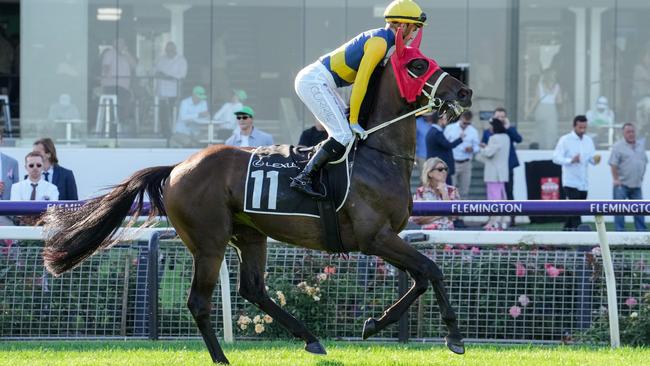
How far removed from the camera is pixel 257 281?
7129 millimetres

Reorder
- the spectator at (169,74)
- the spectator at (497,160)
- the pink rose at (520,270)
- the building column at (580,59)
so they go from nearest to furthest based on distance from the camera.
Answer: the pink rose at (520,270) < the spectator at (497,160) < the spectator at (169,74) < the building column at (580,59)

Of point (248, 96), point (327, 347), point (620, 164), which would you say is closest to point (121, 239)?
point (327, 347)

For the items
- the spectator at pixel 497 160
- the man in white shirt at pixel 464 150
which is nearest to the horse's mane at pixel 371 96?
the spectator at pixel 497 160

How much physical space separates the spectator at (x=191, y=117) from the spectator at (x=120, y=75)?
78 centimetres

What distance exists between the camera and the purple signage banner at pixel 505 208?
24.3ft

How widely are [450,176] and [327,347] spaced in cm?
775

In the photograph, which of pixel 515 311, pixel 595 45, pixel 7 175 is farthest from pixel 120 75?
pixel 515 311

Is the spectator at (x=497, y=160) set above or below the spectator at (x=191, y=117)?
below

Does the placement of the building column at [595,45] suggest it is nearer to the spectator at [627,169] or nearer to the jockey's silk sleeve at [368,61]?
the spectator at [627,169]

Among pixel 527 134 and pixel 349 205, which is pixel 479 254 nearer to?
pixel 349 205

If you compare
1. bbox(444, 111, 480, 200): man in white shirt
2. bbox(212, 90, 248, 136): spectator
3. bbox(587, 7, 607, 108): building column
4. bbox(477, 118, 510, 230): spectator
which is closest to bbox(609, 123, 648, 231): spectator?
bbox(477, 118, 510, 230): spectator

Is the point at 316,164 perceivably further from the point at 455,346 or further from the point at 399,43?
the point at 455,346

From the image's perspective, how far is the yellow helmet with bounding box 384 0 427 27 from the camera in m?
6.75

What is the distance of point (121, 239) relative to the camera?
24.1 feet
